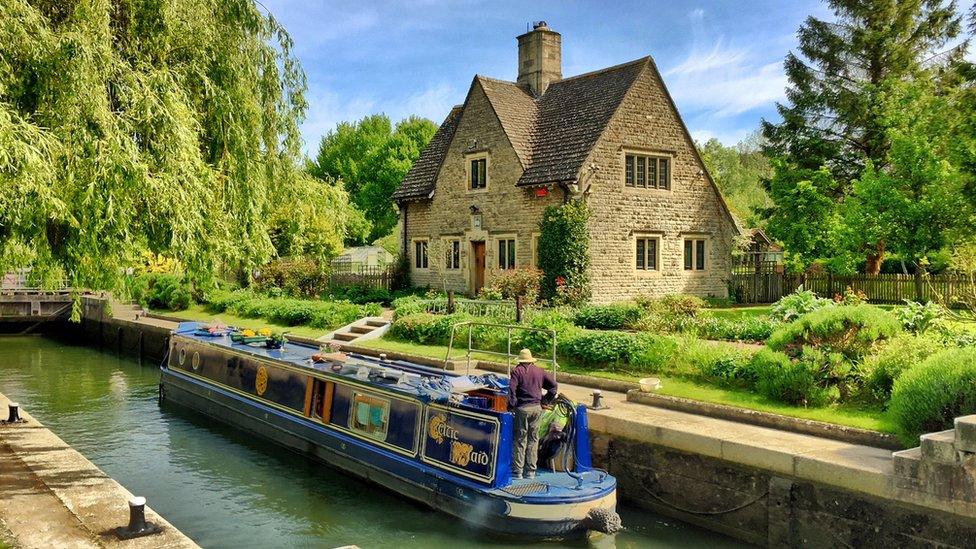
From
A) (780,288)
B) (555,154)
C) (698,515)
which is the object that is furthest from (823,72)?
(698,515)

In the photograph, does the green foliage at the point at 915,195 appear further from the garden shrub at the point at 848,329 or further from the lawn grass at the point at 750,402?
the lawn grass at the point at 750,402

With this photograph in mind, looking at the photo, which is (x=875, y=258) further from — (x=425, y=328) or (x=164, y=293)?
(x=164, y=293)

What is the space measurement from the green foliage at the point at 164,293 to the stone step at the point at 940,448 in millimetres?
30472

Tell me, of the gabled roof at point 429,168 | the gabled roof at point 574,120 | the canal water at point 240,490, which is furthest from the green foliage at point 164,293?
the gabled roof at point 574,120

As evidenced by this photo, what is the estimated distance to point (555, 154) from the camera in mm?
27094

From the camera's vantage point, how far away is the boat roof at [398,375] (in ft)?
38.7

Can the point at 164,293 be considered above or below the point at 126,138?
below

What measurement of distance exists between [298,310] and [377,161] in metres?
39.9

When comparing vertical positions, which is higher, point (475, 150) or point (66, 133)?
point (475, 150)

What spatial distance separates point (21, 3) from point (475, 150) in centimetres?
2079

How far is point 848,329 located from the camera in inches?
496

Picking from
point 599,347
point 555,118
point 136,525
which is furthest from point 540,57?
point 136,525

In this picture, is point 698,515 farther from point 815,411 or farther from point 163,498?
point 163,498

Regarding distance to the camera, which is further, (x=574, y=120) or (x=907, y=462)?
(x=574, y=120)
